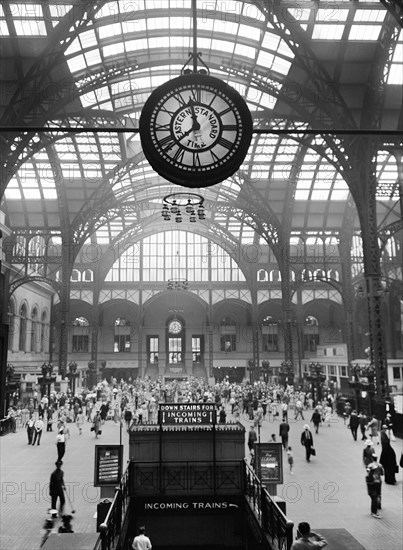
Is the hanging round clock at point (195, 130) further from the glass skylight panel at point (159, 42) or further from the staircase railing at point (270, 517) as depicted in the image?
the glass skylight panel at point (159, 42)

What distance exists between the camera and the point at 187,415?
13.4 m

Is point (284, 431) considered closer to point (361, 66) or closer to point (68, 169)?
point (361, 66)

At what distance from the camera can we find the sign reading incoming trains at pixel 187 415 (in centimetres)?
1335

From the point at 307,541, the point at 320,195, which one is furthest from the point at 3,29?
the point at 320,195

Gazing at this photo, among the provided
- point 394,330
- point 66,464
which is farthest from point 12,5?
point 394,330

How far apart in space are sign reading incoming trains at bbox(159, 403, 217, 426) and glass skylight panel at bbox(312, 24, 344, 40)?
1945 cm

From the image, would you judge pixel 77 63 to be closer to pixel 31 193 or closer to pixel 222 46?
pixel 222 46

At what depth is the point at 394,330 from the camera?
48.3 metres

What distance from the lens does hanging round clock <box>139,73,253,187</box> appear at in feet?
14.8

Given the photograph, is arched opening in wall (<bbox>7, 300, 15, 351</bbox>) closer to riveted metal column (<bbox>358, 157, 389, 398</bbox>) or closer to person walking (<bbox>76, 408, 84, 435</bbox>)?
person walking (<bbox>76, 408, 84, 435</bbox>)

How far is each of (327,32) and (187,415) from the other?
2004cm

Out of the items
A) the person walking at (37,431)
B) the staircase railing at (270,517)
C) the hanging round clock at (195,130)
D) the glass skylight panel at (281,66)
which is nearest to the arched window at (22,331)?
the person walking at (37,431)

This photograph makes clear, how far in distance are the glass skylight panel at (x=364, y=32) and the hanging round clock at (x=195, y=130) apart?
22.8 meters

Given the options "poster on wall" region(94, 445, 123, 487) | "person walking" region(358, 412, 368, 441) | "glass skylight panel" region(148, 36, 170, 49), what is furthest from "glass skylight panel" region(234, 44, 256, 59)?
"poster on wall" region(94, 445, 123, 487)
